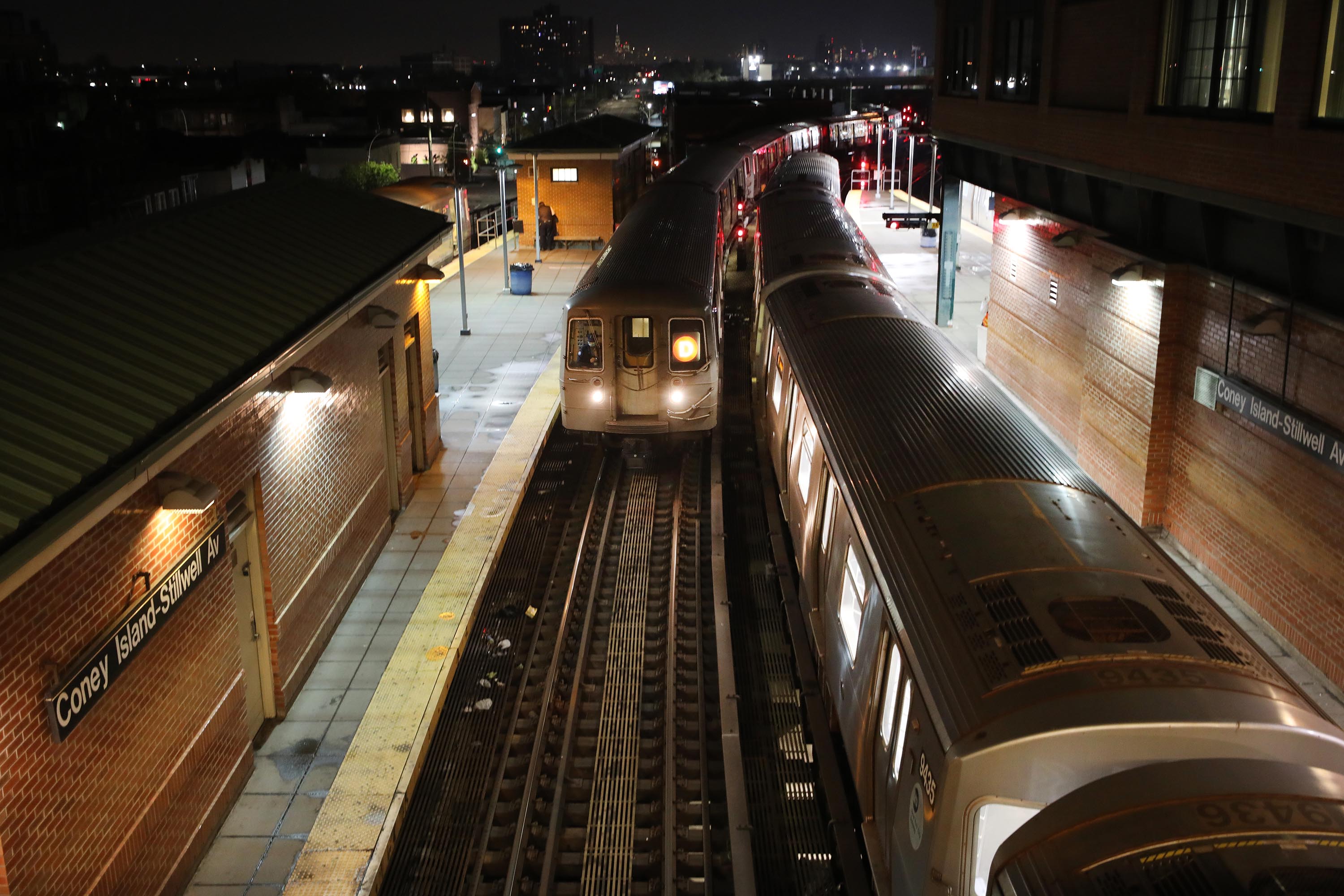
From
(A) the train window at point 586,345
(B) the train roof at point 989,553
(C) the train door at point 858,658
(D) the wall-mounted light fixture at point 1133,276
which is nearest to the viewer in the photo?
(B) the train roof at point 989,553

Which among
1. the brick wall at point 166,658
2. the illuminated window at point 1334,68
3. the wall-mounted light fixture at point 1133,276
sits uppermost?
the illuminated window at point 1334,68

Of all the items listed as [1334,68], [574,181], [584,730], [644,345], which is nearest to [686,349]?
[644,345]

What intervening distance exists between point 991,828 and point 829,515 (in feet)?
12.0

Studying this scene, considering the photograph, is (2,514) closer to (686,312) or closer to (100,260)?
(100,260)

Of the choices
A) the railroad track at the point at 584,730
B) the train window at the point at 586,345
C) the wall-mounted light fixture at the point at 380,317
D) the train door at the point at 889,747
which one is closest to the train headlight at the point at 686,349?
the train window at the point at 586,345

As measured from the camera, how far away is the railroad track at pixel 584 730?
286 inches

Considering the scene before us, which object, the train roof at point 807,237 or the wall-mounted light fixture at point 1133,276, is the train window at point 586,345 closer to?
the train roof at point 807,237

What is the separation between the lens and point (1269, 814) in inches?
137

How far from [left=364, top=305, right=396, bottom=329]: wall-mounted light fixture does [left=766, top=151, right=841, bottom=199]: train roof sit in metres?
8.51

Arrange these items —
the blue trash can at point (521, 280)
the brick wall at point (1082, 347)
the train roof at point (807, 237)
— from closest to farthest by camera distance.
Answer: the brick wall at point (1082, 347)
the train roof at point (807, 237)
the blue trash can at point (521, 280)

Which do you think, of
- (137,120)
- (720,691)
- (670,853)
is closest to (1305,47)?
(720,691)

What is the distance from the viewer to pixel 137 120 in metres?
54.8

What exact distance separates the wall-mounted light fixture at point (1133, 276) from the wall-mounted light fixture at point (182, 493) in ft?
29.6

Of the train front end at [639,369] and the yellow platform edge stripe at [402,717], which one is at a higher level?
the train front end at [639,369]
